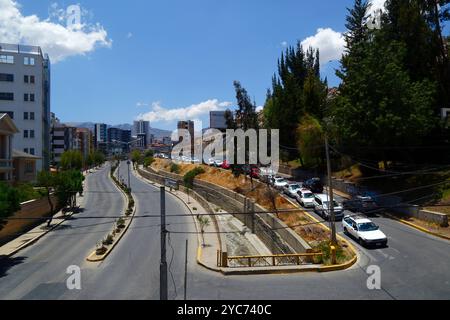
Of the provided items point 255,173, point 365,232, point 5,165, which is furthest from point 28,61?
point 365,232

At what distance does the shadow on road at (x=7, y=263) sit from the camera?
81.3 feet

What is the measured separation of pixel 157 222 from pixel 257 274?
81.6 feet

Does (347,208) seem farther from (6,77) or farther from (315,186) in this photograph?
(6,77)

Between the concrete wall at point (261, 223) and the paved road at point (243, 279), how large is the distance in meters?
4.25

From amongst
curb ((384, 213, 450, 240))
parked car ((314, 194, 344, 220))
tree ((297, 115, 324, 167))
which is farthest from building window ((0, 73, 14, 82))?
curb ((384, 213, 450, 240))

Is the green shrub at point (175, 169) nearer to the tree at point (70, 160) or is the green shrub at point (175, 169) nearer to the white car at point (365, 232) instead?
the tree at point (70, 160)

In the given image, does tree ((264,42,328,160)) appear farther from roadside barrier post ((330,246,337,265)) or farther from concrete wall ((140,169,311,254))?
roadside barrier post ((330,246,337,265))

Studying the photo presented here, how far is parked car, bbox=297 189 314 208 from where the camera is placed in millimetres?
38250

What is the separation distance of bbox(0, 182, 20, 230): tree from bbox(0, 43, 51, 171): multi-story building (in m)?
45.3

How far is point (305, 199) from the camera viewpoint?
3884 cm

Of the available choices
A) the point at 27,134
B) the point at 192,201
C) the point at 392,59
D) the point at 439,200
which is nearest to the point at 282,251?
the point at 439,200

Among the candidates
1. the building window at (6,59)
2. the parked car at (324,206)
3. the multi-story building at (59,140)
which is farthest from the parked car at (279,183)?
the multi-story building at (59,140)

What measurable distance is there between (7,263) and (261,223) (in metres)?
19.7

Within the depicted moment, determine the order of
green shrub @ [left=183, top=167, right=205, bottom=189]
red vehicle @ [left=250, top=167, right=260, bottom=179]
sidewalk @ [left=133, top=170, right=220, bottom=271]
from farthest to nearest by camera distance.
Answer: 1. green shrub @ [left=183, top=167, right=205, bottom=189]
2. red vehicle @ [left=250, top=167, right=260, bottom=179]
3. sidewalk @ [left=133, top=170, right=220, bottom=271]
